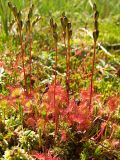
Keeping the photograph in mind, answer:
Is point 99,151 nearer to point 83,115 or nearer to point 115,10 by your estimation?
point 83,115

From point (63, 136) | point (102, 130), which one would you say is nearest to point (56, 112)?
point (63, 136)

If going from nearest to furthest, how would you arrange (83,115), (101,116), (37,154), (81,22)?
(37,154) < (83,115) < (101,116) < (81,22)

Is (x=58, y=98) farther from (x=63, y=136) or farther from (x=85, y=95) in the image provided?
(x=63, y=136)

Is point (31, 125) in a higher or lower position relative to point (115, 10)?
lower

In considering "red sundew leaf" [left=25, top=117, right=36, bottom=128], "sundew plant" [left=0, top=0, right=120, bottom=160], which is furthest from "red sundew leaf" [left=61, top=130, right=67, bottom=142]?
"red sundew leaf" [left=25, top=117, right=36, bottom=128]

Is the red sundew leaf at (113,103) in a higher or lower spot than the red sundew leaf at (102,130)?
higher

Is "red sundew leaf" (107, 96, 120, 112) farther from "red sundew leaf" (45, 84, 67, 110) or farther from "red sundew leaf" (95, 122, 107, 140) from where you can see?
"red sundew leaf" (45, 84, 67, 110)

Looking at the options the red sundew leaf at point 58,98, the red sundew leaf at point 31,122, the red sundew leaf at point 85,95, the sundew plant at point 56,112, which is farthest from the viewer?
the red sundew leaf at point 85,95

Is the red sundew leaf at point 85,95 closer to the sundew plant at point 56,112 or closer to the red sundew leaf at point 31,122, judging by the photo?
the sundew plant at point 56,112

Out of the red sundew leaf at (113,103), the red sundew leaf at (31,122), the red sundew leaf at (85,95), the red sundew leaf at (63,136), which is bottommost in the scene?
the red sundew leaf at (63,136)

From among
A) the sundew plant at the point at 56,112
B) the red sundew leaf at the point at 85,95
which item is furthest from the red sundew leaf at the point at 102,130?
the red sundew leaf at the point at 85,95

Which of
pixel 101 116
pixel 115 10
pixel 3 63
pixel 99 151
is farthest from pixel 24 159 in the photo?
pixel 115 10
